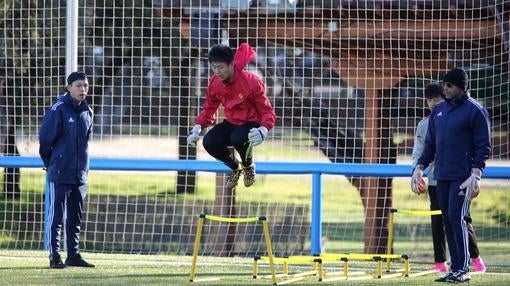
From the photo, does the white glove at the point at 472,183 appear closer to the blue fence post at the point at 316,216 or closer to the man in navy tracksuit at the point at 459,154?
the man in navy tracksuit at the point at 459,154

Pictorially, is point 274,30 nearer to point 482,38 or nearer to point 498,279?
point 482,38

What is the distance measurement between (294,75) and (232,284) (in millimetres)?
9030

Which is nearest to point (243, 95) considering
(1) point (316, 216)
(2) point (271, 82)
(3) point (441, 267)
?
(3) point (441, 267)

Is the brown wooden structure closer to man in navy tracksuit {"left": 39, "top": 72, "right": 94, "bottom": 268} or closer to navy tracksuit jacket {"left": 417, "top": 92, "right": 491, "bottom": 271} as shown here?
man in navy tracksuit {"left": 39, "top": 72, "right": 94, "bottom": 268}

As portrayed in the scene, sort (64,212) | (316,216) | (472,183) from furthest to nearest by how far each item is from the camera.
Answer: (316,216) → (64,212) → (472,183)

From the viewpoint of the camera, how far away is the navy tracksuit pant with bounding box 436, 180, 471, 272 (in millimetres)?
11508

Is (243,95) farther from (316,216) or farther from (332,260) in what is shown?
(316,216)

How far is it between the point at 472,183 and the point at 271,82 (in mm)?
11238

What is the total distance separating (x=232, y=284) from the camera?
37.6 ft

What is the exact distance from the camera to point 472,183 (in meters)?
11.3

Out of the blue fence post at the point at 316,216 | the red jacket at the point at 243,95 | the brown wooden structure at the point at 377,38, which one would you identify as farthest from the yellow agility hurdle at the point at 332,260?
the brown wooden structure at the point at 377,38

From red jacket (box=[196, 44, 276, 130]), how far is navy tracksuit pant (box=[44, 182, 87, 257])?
199 centimetres

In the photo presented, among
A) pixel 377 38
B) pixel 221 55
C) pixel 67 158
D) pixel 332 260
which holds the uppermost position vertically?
pixel 377 38

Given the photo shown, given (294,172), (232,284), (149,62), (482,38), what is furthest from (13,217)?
(232,284)
